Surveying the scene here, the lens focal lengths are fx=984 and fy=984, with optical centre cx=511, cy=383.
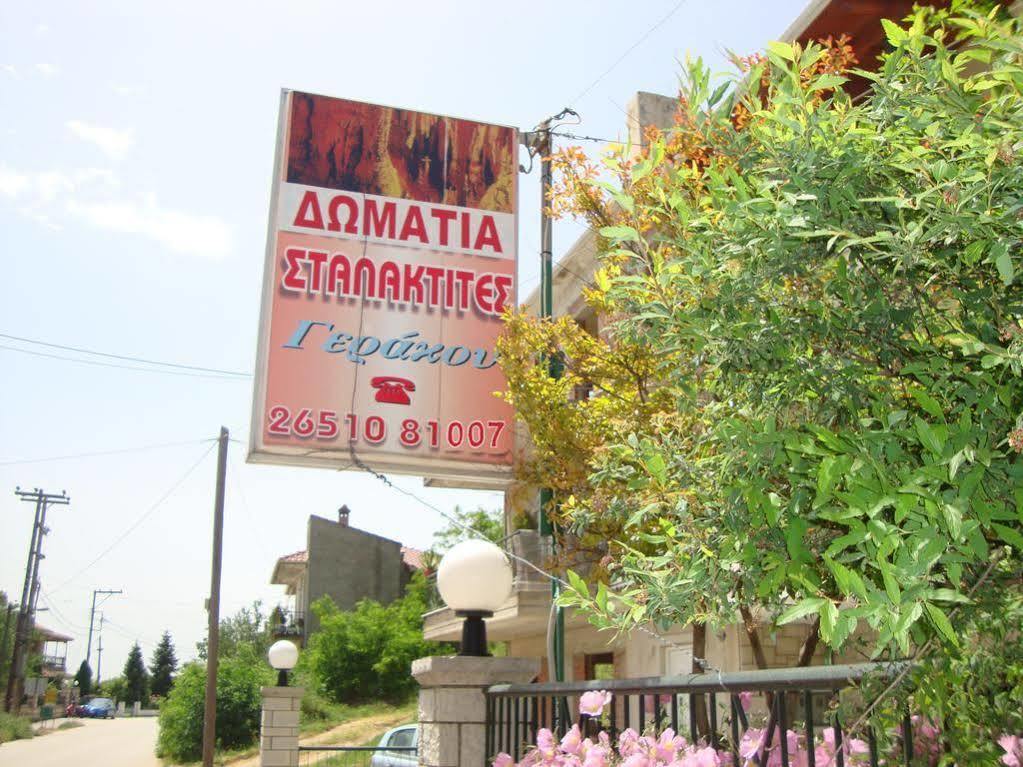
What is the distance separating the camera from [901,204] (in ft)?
8.81

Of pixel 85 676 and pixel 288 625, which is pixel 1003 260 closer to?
pixel 288 625

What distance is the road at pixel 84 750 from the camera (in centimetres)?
3534

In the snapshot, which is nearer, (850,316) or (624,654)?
(850,316)

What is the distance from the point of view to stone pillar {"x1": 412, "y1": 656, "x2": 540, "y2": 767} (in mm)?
6121

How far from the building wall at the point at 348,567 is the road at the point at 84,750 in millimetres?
10343

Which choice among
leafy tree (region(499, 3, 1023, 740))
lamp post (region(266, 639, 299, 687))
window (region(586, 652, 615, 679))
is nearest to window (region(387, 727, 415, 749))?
lamp post (region(266, 639, 299, 687))

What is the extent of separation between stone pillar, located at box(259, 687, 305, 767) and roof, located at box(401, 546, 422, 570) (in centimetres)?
3720

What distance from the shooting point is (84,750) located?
42094 millimetres

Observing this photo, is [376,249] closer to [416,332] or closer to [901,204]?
[416,332]

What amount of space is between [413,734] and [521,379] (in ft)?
34.4

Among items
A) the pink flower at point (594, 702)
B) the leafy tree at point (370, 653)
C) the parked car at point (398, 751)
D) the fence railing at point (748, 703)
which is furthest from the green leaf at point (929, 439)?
the leafy tree at point (370, 653)

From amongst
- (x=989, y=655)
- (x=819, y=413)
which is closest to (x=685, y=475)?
(x=819, y=413)

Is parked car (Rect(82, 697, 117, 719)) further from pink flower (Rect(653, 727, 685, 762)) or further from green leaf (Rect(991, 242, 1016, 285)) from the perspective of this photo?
green leaf (Rect(991, 242, 1016, 285))

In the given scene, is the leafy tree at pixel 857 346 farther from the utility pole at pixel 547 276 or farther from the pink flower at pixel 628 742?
the utility pole at pixel 547 276
